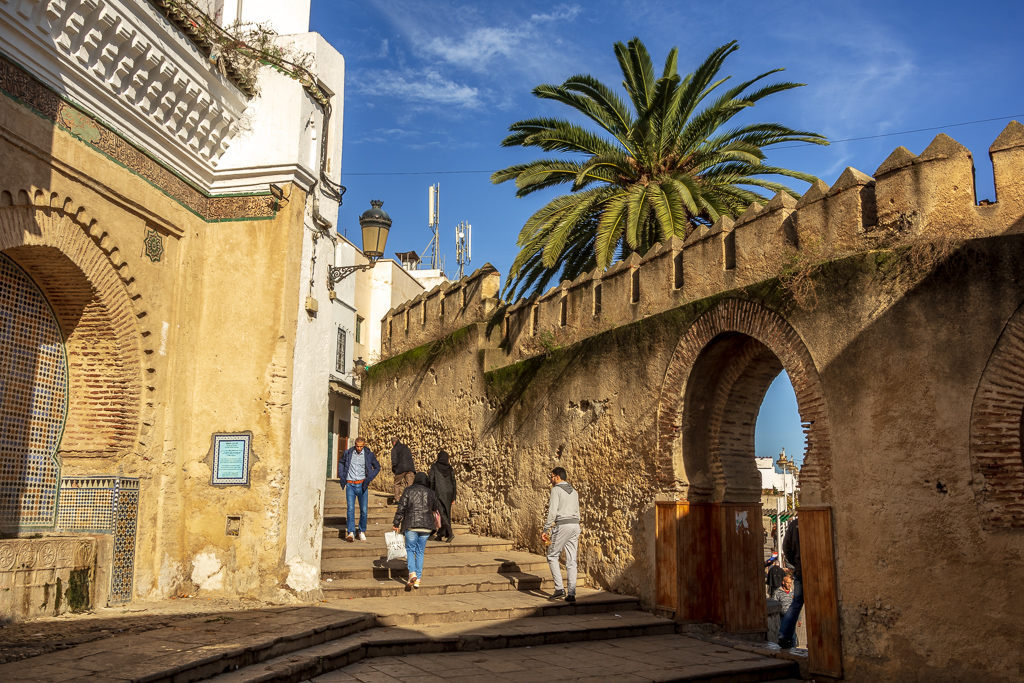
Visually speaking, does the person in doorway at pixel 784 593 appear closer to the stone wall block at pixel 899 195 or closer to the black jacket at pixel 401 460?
the black jacket at pixel 401 460

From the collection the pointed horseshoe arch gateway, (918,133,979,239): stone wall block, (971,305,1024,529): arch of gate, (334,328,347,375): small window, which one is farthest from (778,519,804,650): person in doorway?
(334,328,347,375): small window

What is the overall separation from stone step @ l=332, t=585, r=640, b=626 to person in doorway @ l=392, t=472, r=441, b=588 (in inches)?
13.0

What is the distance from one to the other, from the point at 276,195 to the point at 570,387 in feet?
16.2

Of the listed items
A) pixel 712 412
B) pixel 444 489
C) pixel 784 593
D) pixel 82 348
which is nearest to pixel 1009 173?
pixel 712 412

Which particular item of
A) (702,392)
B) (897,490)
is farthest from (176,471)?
(897,490)

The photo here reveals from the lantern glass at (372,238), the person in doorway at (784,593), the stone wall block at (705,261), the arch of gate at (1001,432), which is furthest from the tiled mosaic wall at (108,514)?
the person in doorway at (784,593)

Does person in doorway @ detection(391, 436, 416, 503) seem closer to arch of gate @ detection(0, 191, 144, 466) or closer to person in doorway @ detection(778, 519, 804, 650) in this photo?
arch of gate @ detection(0, 191, 144, 466)

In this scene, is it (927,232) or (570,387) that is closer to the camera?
(927,232)

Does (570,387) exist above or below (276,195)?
below

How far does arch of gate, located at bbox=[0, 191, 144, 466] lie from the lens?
22.5ft

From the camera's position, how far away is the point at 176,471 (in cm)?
791

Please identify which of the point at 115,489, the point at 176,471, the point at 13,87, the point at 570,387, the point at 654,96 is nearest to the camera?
the point at 13,87

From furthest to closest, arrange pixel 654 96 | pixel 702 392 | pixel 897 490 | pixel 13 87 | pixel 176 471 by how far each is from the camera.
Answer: pixel 654 96
pixel 702 392
pixel 176 471
pixel 897 490
pixel 13 87

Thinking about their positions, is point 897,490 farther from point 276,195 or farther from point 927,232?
point 276,195
